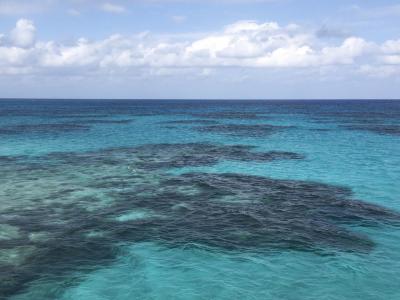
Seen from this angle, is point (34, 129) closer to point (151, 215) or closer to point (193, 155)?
point (193, 155)

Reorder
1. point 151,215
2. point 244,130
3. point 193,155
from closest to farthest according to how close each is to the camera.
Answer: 1. point 151,215
2. point 193,155
3. point 244,130

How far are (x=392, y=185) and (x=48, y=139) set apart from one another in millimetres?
52445

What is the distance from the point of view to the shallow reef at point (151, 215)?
21.6 meters

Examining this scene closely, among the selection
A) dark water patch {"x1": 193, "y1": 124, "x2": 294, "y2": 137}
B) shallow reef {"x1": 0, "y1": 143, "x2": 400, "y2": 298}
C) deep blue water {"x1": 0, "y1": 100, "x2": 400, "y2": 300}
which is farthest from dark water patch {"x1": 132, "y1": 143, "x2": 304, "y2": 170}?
dark water patch {"x1": 193, "y1": 124, "x2": 294, "y2": 137}

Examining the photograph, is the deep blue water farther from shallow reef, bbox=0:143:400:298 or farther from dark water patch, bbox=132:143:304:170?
dark water patch, bbox=132:143:304:170

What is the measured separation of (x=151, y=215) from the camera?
91.4ft

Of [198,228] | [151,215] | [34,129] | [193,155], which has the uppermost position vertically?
[34,129]

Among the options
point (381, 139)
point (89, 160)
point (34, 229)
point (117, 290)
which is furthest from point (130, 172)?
point (381, 139)

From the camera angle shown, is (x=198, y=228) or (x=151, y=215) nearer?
(x=198, y=228)

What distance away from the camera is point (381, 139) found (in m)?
69.9

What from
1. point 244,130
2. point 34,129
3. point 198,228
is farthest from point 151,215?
point 34,129

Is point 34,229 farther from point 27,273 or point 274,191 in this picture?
point 274,191

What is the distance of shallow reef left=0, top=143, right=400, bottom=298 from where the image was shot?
21.6 m

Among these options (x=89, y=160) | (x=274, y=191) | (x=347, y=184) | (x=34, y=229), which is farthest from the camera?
(x=89, y=160)
